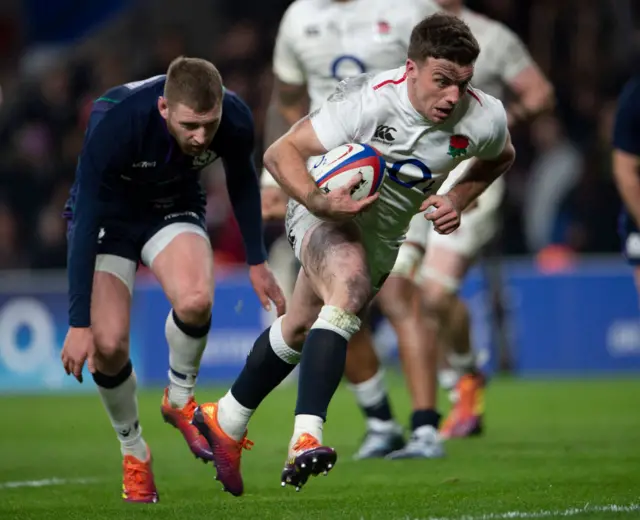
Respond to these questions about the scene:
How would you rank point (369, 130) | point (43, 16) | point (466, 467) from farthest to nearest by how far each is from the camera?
point (43, 16), point (466, 467), point (369, 130)

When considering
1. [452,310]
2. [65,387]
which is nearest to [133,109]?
[452,310]

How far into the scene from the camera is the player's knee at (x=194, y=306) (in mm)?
6273

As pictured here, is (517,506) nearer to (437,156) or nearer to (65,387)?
(437,156)

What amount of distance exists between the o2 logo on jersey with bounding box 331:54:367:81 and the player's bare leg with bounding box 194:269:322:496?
7.58ft

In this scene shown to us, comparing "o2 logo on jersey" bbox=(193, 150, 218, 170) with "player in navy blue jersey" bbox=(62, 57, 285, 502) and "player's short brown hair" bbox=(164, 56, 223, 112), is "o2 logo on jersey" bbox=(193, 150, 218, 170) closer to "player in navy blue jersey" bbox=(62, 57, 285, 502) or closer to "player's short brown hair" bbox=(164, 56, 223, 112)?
"player in navy blue jersey" bbox=(62, 57, 285, 502)

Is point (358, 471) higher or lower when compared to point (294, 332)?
lower

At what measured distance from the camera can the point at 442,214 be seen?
5.52 metres

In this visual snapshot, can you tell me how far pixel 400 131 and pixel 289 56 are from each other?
2.64m

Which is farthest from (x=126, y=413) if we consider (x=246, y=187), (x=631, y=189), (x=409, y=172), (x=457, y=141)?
(x=631, y=189)

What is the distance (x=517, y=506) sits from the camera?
5203mm

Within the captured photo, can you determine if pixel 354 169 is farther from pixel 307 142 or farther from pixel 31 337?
pixel 31 337

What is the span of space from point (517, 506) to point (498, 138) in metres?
1.60

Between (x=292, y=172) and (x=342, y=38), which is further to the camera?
(x=342, y=38)

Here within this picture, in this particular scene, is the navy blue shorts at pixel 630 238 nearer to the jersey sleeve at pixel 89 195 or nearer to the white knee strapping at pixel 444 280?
the white knee strapping at pixel 444 280
